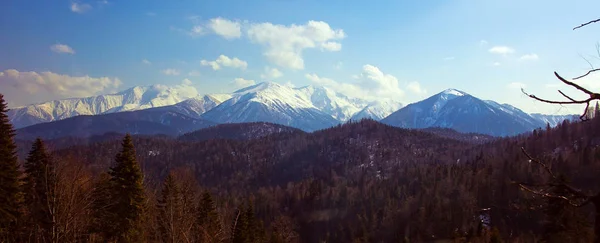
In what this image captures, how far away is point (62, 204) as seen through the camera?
1409 centimetres

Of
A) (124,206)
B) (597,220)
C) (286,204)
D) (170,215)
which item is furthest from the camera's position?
(286,204)

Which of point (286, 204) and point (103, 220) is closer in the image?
point (103, 220)

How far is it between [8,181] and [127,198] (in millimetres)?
7402

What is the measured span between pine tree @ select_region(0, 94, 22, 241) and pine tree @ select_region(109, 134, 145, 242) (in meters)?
5.73

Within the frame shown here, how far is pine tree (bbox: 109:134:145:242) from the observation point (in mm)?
28266

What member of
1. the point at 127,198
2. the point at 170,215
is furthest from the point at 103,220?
the point at 170,215

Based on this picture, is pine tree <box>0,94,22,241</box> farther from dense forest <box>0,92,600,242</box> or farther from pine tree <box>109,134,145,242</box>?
pine tree <box>109,134,145,242</box>

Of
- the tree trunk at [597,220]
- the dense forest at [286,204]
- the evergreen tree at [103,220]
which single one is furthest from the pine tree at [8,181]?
the tree trunk at [597,220]

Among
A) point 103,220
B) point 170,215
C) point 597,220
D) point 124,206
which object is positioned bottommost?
point 103,220

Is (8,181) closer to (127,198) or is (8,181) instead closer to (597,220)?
(127,198)

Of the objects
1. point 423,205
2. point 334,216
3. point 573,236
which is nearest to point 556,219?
point 573,236

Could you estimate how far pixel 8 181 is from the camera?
25.8m

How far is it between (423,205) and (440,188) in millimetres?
A: 12207

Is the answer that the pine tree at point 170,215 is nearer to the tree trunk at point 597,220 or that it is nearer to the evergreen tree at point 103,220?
the evergreen tree at point 103,220
